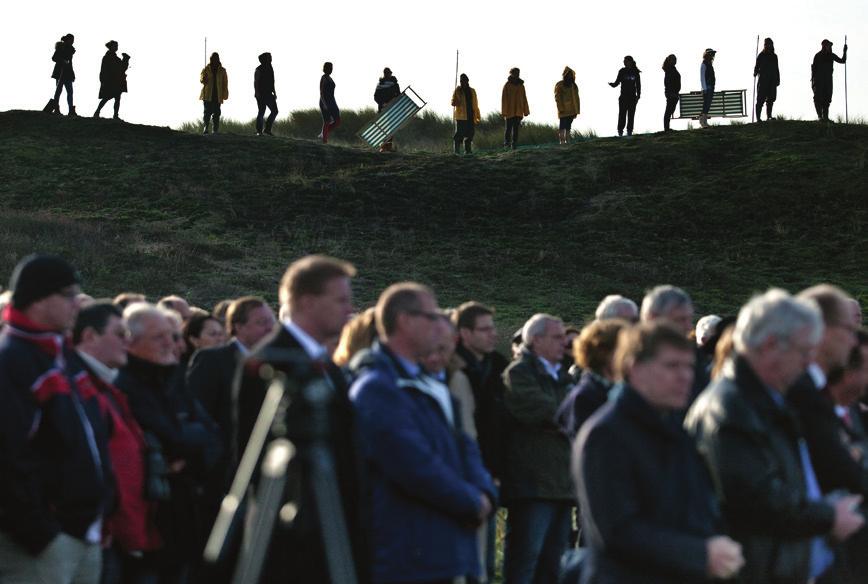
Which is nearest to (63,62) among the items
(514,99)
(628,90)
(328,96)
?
(328,96)

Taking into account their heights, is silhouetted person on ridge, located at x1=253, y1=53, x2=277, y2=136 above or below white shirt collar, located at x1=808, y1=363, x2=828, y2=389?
above

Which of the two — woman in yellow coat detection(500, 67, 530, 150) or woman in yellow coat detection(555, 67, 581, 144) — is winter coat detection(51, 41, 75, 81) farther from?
A: woman in yellow coat detection(555, 67, 581, 144)

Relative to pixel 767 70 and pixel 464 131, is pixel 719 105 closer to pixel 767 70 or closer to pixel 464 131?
pixel 767 70

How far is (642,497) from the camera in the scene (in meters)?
5.78

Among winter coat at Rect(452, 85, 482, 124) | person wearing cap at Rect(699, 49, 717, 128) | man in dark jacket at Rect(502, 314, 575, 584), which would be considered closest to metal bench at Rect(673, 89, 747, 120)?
person wearing cap at Rect(699, 49, 717, 128)

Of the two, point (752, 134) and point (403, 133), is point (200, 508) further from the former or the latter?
point (403, 133)

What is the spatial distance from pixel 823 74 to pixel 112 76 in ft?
53.0

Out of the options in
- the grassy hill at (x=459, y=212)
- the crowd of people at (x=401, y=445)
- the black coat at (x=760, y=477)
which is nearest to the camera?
the crowd of people at (x=401, y=445)

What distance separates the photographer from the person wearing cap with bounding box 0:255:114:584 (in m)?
6.65

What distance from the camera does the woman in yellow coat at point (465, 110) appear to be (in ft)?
116

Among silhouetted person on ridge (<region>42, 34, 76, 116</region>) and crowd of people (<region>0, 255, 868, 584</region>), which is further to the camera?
silhouetted person on ridge (<region>42, 34, 76, 116</region>)

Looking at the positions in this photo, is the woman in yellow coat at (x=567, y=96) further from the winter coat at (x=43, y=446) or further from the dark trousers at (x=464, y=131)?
the winter coat at (x=43, y=446)

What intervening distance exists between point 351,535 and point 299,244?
86.1ft

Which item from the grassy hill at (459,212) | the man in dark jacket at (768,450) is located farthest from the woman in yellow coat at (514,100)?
the man in dark jacket at (768,450)
